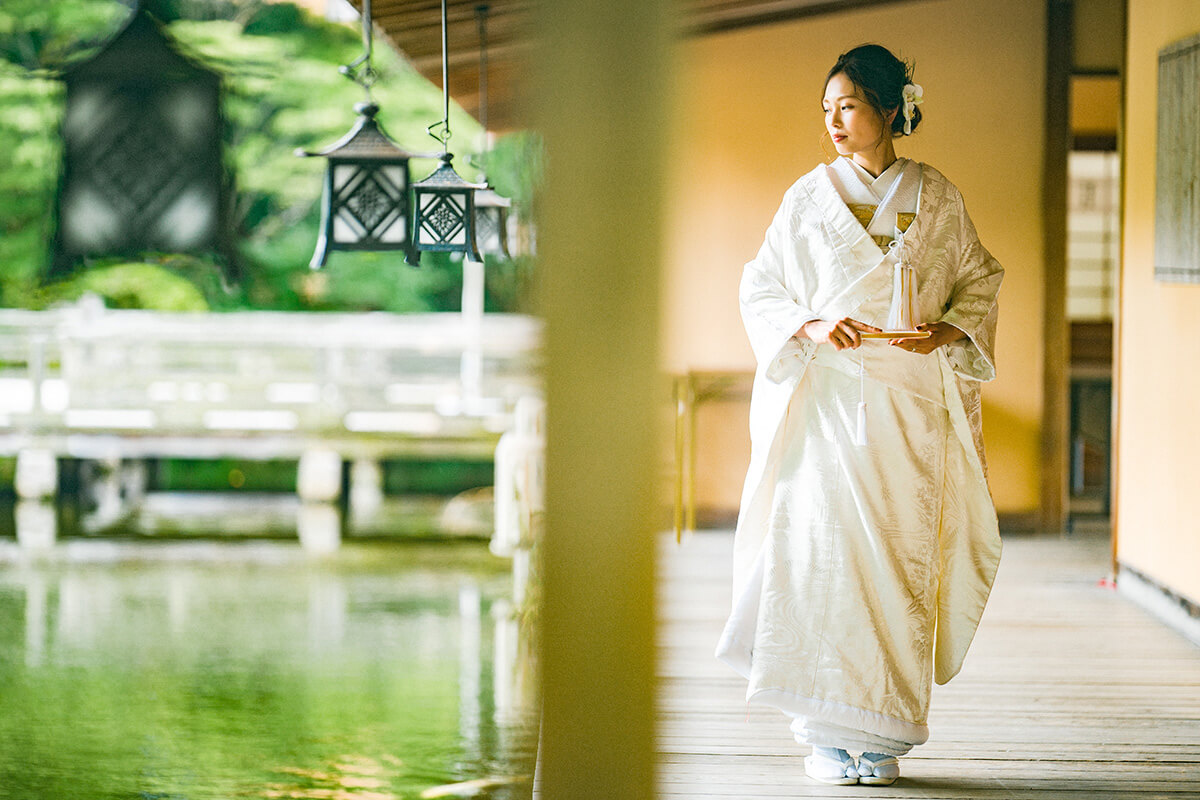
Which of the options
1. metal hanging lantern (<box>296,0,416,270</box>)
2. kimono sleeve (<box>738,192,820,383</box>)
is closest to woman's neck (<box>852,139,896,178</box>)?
kimono sleeve (<box>738,192,820,383</box>)

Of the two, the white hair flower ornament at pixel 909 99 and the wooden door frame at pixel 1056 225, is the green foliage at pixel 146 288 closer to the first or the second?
the wooden door frame at pixel 1056 225

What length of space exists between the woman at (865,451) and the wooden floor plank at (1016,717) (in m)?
0.16

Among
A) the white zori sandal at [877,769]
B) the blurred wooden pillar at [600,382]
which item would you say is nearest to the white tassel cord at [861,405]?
the white zori sandal at [877,769]

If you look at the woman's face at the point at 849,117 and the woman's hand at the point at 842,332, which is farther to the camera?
the woman's face at the point at 849,117

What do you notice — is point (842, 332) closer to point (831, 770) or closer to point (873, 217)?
point (873, 217)

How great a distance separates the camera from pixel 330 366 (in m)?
10.4

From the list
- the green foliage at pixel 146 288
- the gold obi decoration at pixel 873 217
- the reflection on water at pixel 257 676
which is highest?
the green foliage at pixel 146 288

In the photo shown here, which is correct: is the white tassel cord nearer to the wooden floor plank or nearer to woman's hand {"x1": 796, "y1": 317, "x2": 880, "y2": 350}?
woman's hand {"x1": 796, "y1": 317, "x2": 880, "y2": 350}

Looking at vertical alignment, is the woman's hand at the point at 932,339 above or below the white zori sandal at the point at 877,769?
above

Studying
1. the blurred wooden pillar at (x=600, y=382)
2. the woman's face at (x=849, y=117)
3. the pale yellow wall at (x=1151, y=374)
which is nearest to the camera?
the blurred wooden pillar at (x=600, y=382)

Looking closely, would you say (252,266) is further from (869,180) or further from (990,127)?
(869,180)

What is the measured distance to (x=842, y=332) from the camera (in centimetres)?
221

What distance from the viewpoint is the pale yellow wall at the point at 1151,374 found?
370 cm

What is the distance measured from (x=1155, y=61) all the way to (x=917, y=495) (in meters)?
2.48
